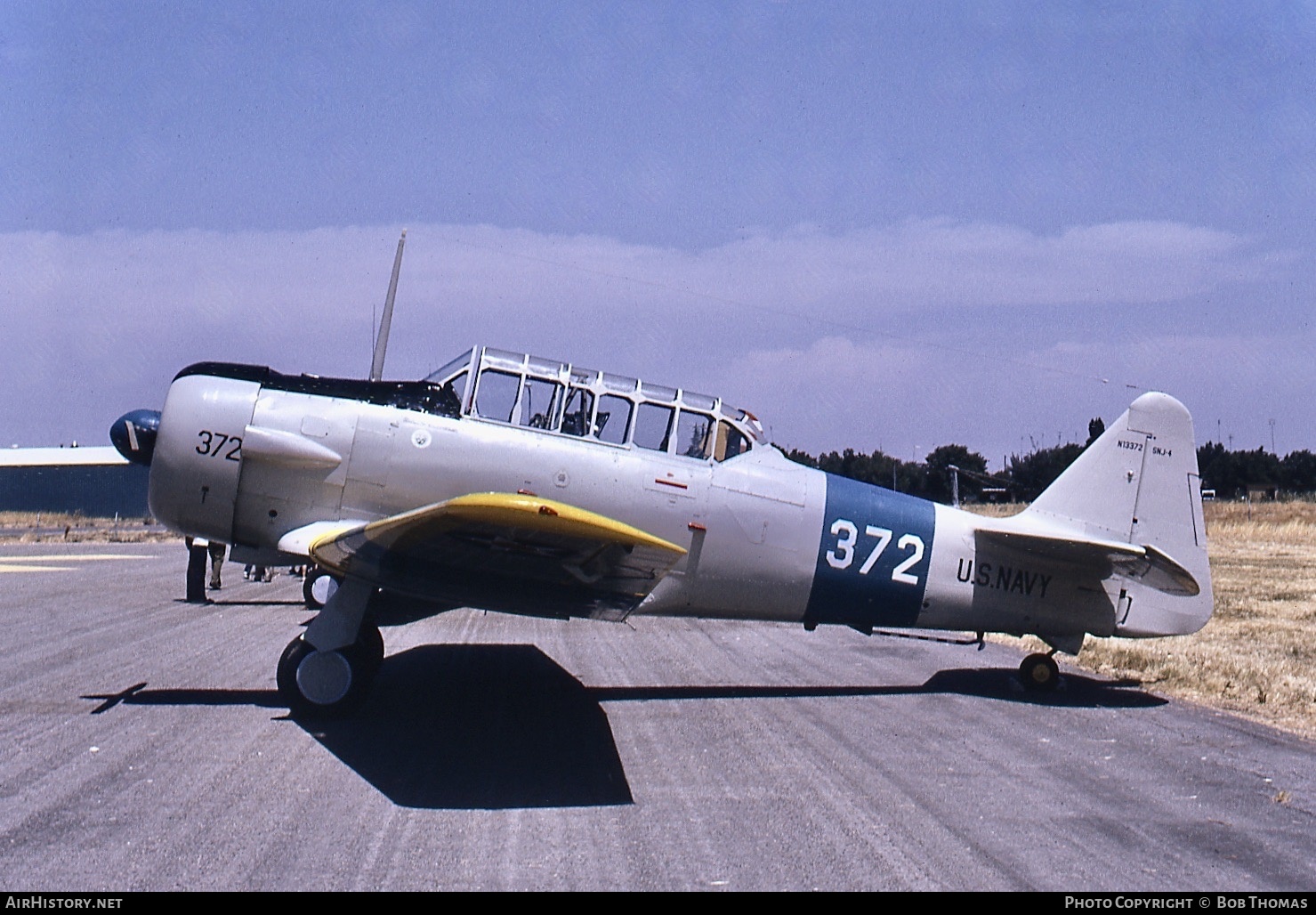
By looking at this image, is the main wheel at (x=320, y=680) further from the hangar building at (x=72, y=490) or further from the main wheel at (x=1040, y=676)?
the hangar building at (x=72, y=490)

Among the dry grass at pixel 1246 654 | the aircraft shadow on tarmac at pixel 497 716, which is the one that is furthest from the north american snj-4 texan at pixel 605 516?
the dry grass at pixel 1246 654

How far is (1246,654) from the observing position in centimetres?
1175

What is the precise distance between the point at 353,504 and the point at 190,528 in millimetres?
1440

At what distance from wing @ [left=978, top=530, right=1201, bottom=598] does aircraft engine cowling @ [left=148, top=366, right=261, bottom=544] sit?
7070 mm

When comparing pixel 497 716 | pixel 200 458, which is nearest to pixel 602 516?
pixel 497 716

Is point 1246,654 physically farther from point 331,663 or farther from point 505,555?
point 331,663

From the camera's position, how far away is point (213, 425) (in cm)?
833

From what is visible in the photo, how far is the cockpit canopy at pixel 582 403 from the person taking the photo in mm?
8750

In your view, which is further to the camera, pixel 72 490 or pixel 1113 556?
pixel 72 490

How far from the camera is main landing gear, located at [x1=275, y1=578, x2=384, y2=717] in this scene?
786 centimetres

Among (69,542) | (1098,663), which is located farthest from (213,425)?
(69,542)

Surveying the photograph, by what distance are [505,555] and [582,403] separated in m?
2.37

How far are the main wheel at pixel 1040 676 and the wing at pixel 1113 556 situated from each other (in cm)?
105

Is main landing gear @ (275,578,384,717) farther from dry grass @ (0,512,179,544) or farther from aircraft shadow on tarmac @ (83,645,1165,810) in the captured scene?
dry grass @ (0,512,179,544)
